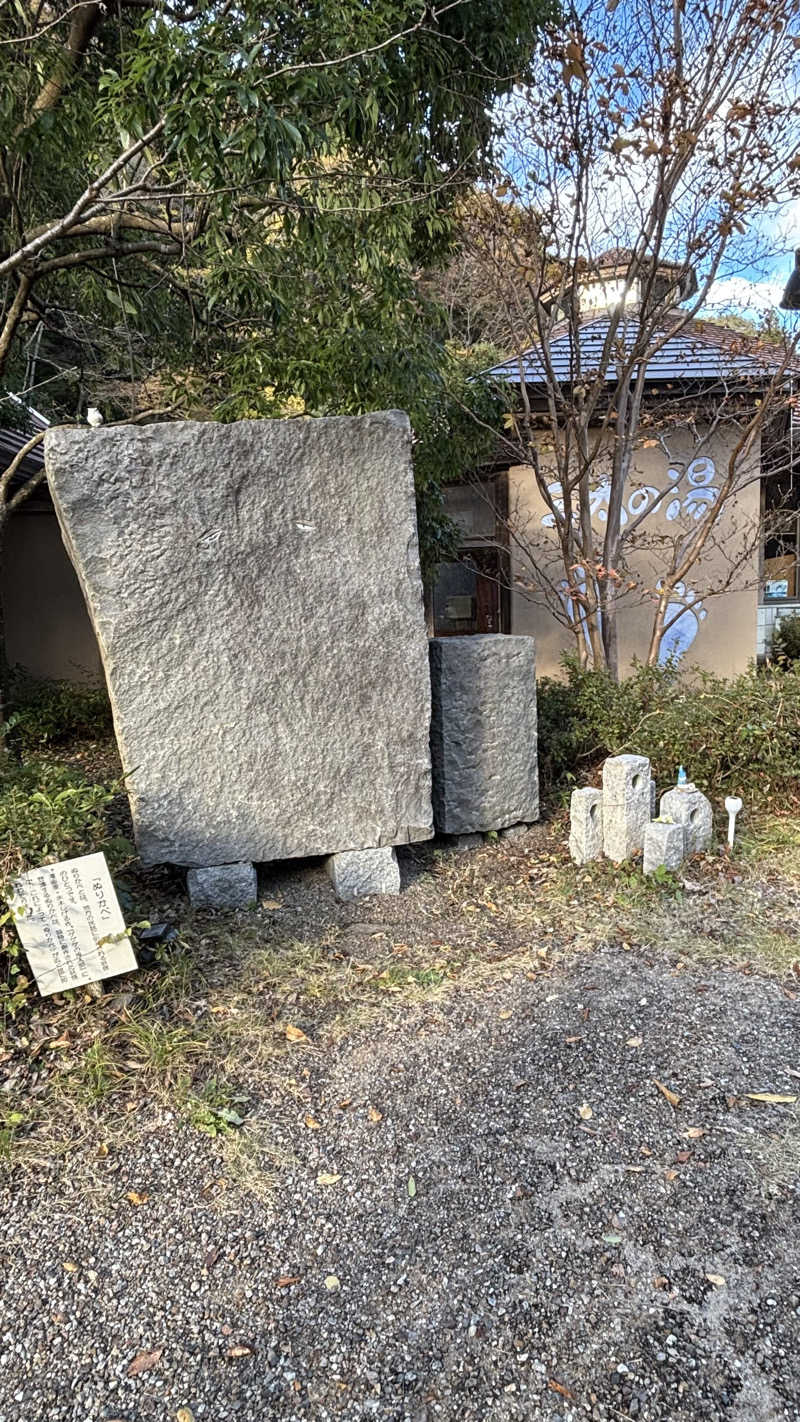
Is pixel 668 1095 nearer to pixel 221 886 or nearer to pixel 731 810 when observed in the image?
pixel 731 810

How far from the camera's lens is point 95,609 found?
3.17 metres

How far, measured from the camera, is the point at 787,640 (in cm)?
799

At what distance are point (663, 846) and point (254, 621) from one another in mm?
2106

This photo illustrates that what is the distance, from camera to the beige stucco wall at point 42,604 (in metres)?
8.71

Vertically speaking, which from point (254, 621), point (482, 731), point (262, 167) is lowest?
point (482, 731)

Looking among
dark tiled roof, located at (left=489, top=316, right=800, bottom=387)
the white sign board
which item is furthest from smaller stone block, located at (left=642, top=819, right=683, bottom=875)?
Result: dark tiled roof, located at (left=489, top=316, right=800, bottom=387)

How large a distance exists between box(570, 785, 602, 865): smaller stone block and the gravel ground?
1.32 m

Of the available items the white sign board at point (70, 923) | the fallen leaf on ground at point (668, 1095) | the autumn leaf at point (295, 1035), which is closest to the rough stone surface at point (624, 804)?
the fallen leaf on ground at point (668, 1095)

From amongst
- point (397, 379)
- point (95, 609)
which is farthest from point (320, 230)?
point (95, 609)

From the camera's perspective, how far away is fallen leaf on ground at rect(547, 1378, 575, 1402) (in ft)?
4.61

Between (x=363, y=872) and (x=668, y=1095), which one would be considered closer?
(x=668, y=1095)

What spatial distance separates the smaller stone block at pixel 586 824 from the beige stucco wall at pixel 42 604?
6.48m

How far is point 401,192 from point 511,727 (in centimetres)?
272

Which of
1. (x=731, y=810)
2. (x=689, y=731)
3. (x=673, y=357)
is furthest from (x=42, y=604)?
(x=731, y=810)
